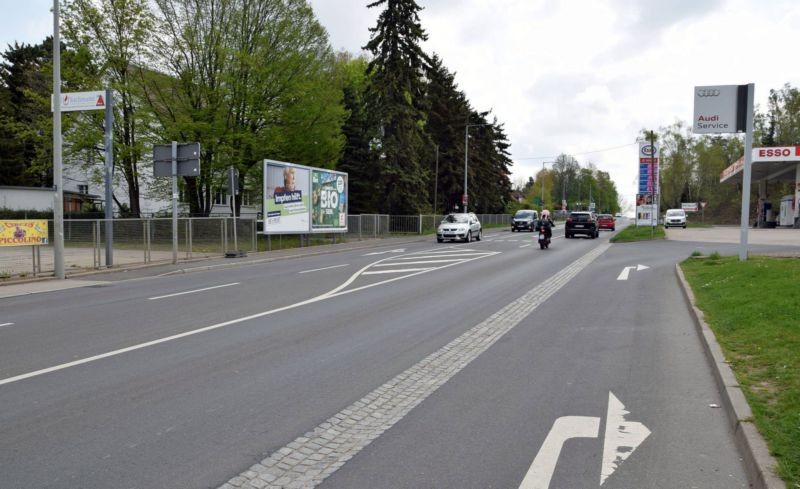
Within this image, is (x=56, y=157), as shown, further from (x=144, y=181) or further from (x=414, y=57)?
(x=414, y=57)

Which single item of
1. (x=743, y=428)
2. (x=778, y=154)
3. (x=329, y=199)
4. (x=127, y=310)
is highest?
(x=778, y=154)

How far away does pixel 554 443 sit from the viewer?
4.35 m

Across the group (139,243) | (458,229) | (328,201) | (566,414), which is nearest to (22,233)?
(139,243)

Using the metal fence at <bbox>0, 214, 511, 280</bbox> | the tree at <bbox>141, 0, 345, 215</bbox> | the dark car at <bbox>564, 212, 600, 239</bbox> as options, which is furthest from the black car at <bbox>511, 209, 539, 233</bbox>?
the metal fence at <bbox>0, 214, 511, 280</bbox>

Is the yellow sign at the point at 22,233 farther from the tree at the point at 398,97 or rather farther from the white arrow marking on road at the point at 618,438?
the tree at the point at 398,97

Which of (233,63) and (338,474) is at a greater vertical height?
(233,63)

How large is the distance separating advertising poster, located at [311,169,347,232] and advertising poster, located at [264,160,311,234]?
787 mm

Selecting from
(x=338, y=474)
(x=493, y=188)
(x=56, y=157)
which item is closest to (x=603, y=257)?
(x=56, y=157)

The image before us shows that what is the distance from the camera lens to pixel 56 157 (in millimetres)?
16406

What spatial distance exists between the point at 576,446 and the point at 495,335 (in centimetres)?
396

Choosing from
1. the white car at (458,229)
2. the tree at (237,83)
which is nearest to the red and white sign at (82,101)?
the tree at (237,83)

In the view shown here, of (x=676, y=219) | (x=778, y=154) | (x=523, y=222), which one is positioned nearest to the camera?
(x=778, y=154)

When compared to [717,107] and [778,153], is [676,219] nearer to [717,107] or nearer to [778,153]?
[778,153]

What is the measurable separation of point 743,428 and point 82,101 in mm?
17825
